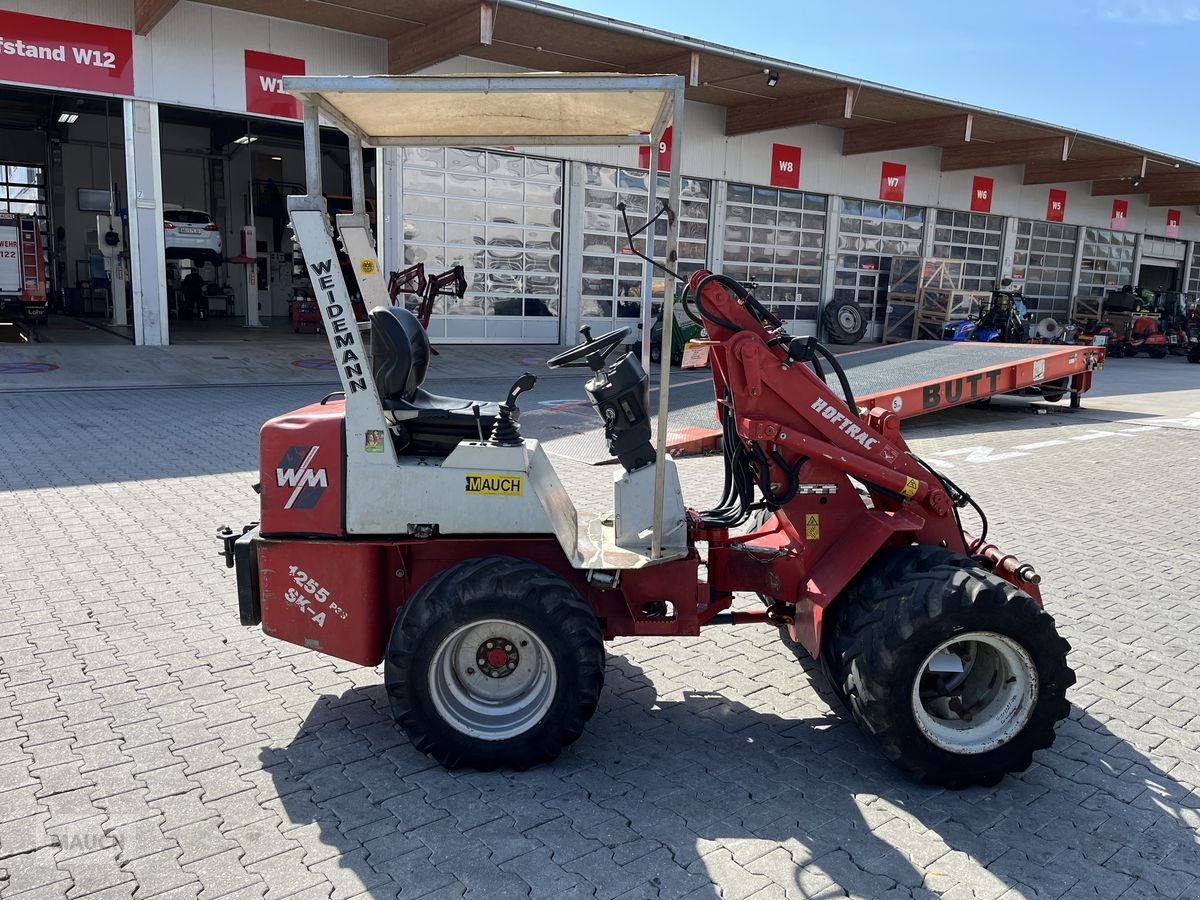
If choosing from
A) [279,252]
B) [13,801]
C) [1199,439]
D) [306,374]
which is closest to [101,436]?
[306,374]

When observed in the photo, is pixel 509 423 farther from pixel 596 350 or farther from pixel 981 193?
pixel 981 193

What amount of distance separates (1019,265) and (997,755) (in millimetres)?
29194

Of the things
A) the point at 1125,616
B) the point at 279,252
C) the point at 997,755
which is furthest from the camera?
the point at 279,252

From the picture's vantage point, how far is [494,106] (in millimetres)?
3613

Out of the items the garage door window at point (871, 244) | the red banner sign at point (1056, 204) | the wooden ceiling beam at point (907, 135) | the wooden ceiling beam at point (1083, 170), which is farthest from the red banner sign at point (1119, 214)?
the wooden ceiling beam at point (907, 135)

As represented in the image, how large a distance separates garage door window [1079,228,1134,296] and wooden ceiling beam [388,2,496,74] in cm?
2418

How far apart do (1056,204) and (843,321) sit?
412 inches

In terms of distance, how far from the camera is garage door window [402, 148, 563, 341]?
17734 millimetres

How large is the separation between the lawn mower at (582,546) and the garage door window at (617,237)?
1611 centimetres

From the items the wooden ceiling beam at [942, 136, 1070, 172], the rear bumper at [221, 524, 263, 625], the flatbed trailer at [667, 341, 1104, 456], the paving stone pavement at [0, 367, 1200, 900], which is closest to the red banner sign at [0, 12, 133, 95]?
the flatbed trailer at [667, 341, 1104, 456]

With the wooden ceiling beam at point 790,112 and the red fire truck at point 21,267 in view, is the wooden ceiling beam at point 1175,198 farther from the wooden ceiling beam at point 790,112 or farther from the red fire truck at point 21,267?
the red fire truck at point 21,267

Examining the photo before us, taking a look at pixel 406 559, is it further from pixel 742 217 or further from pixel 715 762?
pixel 742 217

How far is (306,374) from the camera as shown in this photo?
14766 millimetres

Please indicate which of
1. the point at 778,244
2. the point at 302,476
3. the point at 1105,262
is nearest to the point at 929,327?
the point at 778,244
